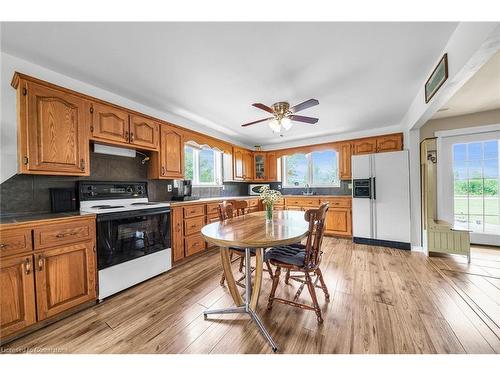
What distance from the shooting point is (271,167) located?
17.3 feet

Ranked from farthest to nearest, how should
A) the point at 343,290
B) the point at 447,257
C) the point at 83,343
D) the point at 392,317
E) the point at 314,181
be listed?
the point at 314,181
the point at 447,257
the point at 343,290
the point at 392,317
the point at 83,343

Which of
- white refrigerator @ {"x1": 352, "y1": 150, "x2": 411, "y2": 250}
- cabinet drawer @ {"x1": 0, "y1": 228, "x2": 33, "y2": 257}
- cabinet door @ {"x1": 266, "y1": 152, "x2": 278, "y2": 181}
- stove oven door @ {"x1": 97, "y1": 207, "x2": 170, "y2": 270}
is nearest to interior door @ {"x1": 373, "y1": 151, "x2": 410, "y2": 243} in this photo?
white refrigerator @ {"x1": 352, "y1": 150, "x2": 411, "y2": 250}

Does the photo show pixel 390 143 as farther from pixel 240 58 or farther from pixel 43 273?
pixel 43 273

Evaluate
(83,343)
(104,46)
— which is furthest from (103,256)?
(104,46)

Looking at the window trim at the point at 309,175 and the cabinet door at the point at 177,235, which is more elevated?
the window trim at the point at 309,175

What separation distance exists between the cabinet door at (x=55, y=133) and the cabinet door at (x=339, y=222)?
4223 millimetres

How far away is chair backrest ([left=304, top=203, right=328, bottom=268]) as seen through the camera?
58.6 inches

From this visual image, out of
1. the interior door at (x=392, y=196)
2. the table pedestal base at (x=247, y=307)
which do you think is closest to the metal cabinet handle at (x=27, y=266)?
the table pedestal base at (x=247, y=307)

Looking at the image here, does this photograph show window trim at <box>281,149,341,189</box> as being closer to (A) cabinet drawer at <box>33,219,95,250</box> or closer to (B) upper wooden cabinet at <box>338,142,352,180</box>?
(B) upper wooden cabinet at <box>338,142,352,180</box>

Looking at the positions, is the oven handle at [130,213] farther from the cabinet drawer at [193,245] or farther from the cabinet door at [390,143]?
the cabinet door at [390,143]

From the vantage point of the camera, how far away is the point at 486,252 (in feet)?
10.1

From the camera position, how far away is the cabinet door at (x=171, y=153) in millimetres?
2875
